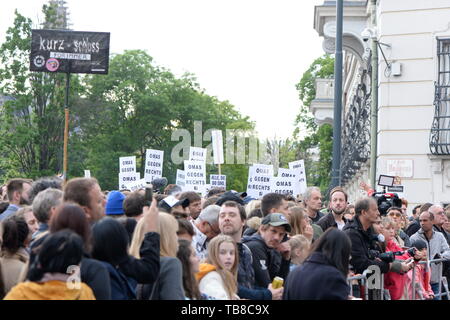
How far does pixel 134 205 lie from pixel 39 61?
110 ft

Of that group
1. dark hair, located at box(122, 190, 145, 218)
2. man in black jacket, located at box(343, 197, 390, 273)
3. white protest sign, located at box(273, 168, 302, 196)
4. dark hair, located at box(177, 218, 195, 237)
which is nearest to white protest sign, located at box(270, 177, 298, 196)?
white protest sign, located at box(273, 168, 302, 196)

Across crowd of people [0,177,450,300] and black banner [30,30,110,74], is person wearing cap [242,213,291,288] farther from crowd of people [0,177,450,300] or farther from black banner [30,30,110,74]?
black banner [30,30,110,74]

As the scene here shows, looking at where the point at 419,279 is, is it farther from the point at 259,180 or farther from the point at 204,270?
the point at 259,180

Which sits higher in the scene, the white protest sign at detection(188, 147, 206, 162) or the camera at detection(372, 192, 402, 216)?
the white protest sign at detection(188, 147, 206, 162)

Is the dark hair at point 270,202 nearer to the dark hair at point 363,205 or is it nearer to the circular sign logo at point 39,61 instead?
the dark hair at point 363,205

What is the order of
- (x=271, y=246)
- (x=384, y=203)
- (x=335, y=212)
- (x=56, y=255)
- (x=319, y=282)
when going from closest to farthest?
(x=56, y=255), (x=319, y=282), (x=271, y=246), (x=384, y=203), (x=335, y=212)

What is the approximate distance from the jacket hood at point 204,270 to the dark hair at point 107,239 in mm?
1362

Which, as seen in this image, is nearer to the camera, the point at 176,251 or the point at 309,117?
the point at 176,251

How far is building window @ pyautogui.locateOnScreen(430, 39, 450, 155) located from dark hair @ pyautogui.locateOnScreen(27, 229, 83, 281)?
55.5 ft

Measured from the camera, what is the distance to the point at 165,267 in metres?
6.92

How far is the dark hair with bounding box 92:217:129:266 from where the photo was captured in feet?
21.1

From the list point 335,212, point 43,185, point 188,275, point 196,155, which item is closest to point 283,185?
point 196,155
